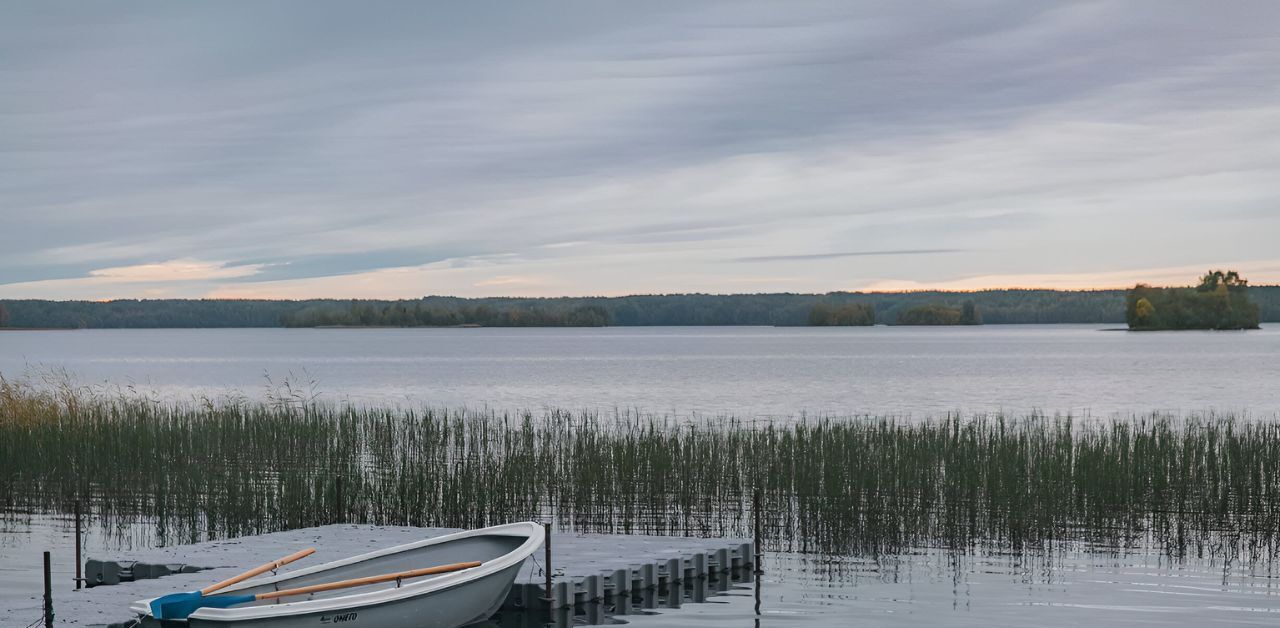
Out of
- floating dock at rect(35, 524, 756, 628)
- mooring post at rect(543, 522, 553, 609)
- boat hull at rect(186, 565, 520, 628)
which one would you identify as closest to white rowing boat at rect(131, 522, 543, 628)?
boat hull at rect(186, 565, 520, 628)

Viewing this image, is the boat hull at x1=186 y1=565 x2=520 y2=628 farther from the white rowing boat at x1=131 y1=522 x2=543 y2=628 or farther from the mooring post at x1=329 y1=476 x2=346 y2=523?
the mooring post at x1=329 y1=476 x2=346 y2=523

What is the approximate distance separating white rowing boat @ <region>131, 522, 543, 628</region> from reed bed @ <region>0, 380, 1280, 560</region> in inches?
124

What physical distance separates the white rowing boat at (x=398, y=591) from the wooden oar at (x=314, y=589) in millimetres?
41

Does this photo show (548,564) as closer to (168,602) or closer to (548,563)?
(548,563)

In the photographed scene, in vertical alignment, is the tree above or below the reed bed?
above

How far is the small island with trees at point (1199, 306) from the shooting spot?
109062 mm

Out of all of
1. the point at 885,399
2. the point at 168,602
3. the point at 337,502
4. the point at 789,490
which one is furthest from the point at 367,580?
the point at 885,399

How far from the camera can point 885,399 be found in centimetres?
4131

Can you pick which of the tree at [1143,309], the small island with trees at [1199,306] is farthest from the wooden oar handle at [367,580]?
the tree at [1143,309]

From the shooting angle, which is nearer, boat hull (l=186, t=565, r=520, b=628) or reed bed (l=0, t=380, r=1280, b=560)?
boat hull (l=186, t=565, r=520, b=628)

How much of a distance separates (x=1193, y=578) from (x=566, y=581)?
5690 millimetres

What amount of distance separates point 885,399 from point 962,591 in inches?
1195

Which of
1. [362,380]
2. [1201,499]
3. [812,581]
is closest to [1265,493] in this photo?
[1201,499]

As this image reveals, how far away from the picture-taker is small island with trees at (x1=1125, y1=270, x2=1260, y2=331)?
358ft
